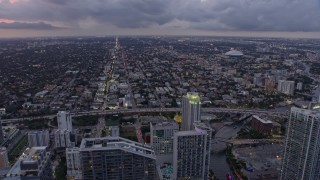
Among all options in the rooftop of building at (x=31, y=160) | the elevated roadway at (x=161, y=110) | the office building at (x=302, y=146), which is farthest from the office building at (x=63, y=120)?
the office building at (x=302, y=146)

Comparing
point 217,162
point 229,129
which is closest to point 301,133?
point 217,162

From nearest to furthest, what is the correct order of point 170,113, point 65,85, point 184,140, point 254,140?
1. point 184,140
2. point 254,140
3. point 170,113
4. point 65,85

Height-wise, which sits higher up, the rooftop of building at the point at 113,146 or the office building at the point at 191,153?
the rooftop of building at the point at 113,146

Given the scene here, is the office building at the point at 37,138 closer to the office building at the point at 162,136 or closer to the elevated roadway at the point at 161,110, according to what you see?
the elevated roadway at the point at 161,110

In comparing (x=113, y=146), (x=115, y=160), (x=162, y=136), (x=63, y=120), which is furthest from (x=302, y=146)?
(x=63, y=120)

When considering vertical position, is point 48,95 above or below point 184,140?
below

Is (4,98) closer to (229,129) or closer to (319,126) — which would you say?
(229,129)

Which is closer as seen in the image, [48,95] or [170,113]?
[170,113]
